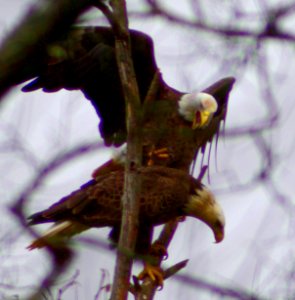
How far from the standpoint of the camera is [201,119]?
226 inches

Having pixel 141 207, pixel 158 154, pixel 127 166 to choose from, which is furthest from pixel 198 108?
pixel 127 166

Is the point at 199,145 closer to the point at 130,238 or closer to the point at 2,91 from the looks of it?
the point at 130,238

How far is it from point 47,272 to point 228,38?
1.19 m

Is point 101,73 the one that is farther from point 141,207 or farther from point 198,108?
point 141,207

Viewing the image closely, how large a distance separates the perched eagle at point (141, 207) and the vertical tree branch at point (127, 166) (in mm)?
1404

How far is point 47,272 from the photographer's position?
248 cm

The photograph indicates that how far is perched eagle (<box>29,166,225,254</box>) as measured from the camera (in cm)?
433

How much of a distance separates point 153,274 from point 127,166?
4.55ft

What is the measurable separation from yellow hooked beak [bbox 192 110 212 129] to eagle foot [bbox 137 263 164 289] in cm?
172

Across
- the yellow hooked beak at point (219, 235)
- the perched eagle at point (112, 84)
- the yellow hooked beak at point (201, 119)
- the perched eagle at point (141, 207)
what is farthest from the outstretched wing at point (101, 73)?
the yellow hooked beak at point (219, 235)

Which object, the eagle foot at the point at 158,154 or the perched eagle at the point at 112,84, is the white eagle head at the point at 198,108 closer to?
the perched eagle at the point at 112,84

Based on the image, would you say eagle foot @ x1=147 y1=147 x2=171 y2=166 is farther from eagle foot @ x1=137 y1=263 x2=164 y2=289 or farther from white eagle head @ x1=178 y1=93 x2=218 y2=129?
eagle foot @ x1=137 y1=263 x2=164 y2=289

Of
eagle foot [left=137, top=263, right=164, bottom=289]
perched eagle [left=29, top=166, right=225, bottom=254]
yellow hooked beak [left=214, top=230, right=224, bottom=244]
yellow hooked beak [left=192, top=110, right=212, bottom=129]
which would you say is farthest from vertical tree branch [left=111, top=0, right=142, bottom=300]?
yellow hooked beak [left=192, top=110, right=212, bottom=129]

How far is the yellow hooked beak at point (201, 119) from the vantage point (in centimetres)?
571
